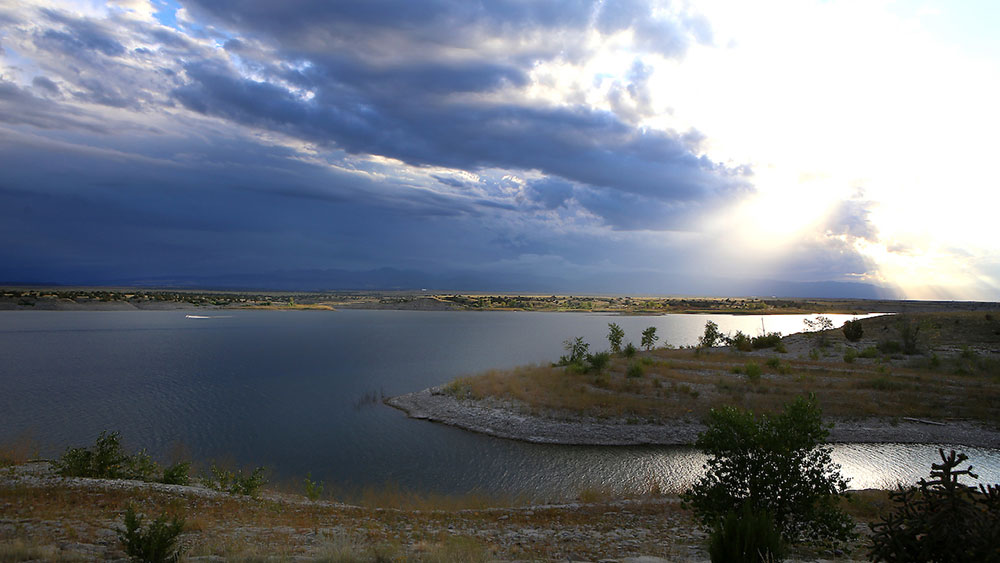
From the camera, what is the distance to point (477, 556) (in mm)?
7051

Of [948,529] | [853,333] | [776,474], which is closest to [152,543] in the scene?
[948,529]

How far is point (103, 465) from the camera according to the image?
13.3 metres

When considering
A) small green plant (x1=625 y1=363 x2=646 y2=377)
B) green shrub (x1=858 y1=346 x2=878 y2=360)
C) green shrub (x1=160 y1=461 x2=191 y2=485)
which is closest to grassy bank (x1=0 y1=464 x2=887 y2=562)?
green shrub (x1=160 y1=461 x2=191 y2=485)

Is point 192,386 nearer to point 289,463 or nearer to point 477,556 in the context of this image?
point 289,463

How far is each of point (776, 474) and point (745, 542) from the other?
2.71 meters

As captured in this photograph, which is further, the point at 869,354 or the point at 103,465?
the point at 869,354

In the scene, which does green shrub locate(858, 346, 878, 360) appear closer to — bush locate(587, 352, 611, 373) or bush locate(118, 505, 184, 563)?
bush locate(587, 352, 611, 373)

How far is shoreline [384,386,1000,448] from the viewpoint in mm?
22078

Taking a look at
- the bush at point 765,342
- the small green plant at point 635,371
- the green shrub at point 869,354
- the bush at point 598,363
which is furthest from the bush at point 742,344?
the bush at point 598,363

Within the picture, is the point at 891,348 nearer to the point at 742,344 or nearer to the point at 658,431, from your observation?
the point at 742,344

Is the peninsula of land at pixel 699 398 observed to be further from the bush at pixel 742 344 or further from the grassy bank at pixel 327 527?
the grassy bank at pixel 327 527

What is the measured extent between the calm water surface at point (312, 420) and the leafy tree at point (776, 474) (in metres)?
8.49

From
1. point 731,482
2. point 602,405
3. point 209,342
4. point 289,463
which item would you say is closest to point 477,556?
point 731,482

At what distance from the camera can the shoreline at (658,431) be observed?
72.4ft
